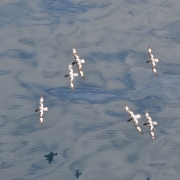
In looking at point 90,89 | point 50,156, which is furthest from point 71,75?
point 50,156

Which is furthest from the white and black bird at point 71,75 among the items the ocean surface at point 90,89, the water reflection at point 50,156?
the water reflection at point 50,156

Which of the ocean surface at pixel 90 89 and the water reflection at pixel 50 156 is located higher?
the ocean surface at pixel 90 89

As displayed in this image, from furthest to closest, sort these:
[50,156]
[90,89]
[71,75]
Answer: [90,89] < [71,75] < [50,156]

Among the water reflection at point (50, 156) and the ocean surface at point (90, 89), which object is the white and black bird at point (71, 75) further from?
the water reflection at point (50, 156)

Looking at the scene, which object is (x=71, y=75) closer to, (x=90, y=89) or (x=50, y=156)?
(x=90, y=89)

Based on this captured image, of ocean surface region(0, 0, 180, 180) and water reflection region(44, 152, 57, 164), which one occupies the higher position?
ocean surface region(0, 0, 180, 180)

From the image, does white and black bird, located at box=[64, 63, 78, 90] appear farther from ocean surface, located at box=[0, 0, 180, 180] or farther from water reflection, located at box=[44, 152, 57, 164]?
water reflection, located at box=[44, 152, 57, 164]

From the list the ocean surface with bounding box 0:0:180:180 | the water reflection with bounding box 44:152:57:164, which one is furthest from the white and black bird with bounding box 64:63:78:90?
the water reflection with bounding box 44:152:57:164

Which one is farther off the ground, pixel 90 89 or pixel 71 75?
Result: pixel 71 75

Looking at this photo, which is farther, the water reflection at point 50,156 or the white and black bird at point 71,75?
the white and black bird at point 71,75
